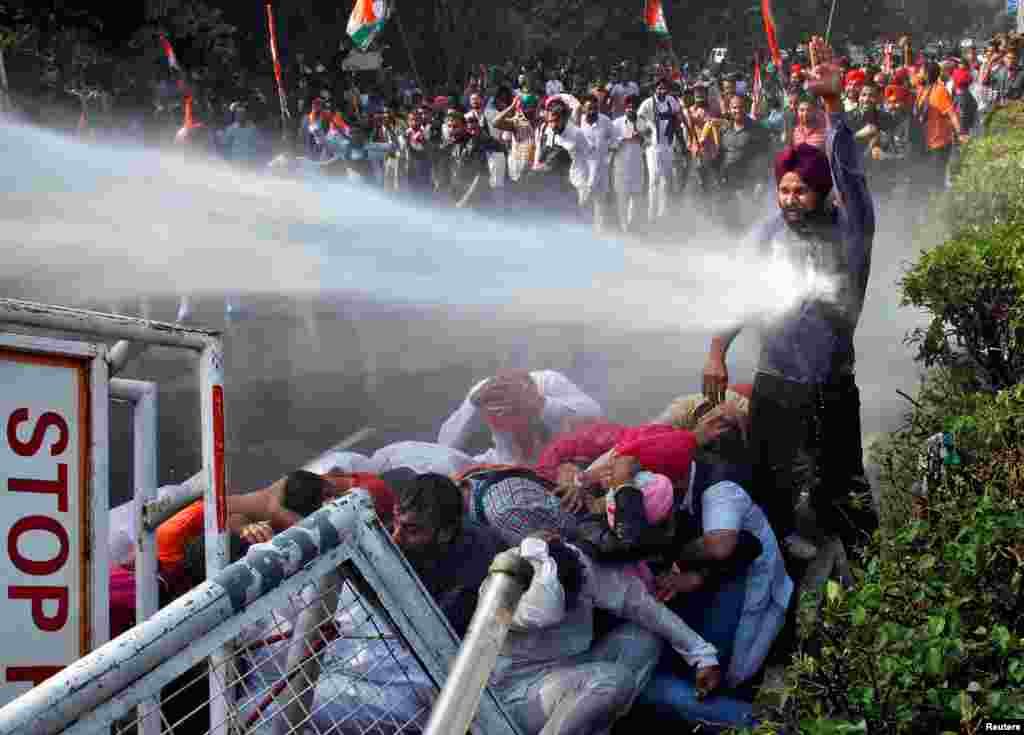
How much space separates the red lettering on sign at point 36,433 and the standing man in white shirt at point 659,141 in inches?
511

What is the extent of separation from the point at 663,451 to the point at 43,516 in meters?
3.17

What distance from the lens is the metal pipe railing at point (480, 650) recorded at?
154 cm

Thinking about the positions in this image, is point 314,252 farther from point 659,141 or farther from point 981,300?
point 659,141

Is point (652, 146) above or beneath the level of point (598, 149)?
above

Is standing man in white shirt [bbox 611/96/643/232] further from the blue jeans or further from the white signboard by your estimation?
the white signboard

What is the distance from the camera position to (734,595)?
4.90 meters

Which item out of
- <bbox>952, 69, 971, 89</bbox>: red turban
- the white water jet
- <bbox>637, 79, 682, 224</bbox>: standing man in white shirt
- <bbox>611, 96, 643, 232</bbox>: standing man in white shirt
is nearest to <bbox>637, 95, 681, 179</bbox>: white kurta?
<bbox>637, 79, 682, 224</bbox>: standing man in white shirt

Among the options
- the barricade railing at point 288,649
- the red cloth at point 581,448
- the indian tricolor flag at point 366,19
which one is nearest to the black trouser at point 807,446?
the red cloth at point 581,448

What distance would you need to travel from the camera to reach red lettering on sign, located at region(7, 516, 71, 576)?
233cm

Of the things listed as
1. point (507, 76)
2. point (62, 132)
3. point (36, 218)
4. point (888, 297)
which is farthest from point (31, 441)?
point (507, 76)

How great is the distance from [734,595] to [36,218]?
445 inches

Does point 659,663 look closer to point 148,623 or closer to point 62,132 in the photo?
point 148,623

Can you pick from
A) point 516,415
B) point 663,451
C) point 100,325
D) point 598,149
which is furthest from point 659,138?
point 100,325

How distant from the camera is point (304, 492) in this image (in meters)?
5.24
